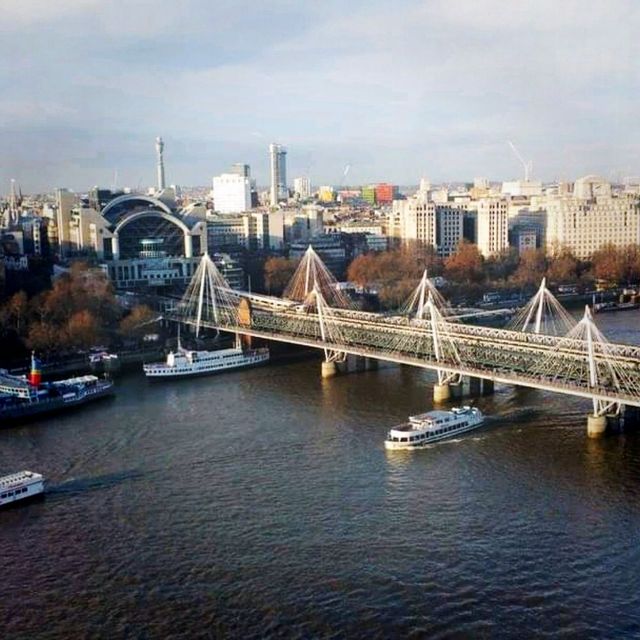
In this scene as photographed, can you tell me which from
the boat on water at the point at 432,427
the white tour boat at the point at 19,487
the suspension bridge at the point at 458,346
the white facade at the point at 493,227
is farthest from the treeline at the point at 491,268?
the white tour boat at the point at 19,487

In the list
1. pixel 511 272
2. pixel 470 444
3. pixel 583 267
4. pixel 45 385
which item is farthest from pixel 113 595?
pixel 583 267

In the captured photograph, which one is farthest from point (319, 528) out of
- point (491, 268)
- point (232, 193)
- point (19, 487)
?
point (232, 193)

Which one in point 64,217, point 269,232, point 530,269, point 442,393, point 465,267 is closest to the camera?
point 442,393

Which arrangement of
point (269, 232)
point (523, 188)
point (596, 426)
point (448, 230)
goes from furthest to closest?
point (523, 188), point (269, 232), point (448, 230), point (596, 426)

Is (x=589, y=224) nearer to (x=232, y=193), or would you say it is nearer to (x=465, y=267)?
(x=465, y=267)

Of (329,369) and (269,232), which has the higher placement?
(269,232)

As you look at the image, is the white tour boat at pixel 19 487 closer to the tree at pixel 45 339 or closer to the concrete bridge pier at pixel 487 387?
the concrete bridge pier at pixel 487 387
